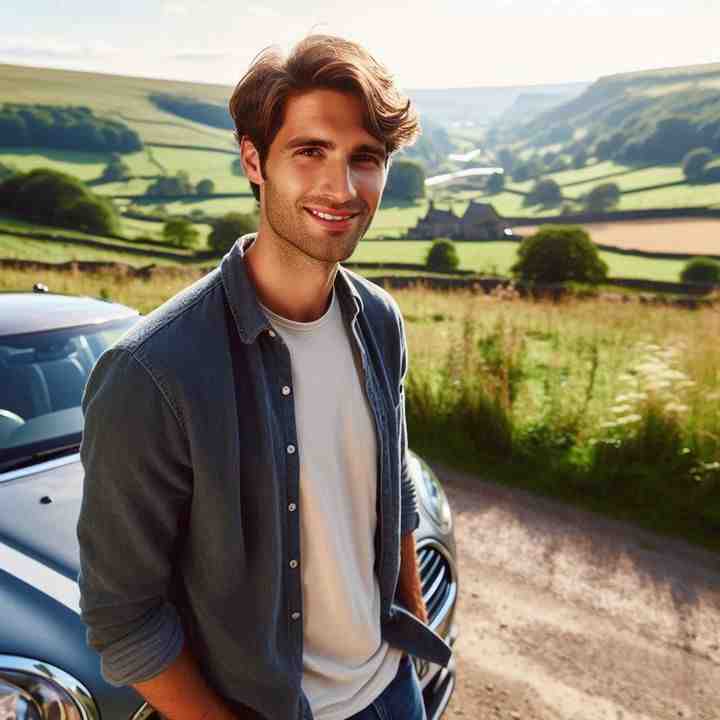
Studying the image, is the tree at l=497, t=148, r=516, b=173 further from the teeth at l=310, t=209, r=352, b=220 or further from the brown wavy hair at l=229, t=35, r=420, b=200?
the teeth at l=310, t=209, r=352, b=220

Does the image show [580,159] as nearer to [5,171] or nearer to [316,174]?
[5,171]

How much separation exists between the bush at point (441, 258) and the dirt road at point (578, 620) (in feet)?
100

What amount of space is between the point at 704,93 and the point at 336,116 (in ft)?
293

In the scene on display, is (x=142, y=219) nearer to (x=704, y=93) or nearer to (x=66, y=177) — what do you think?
(x=66, y=177)

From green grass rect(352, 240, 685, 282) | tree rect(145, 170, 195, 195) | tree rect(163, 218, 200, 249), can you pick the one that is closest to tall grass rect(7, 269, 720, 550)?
green grass rect(352, 240, 685, 282)

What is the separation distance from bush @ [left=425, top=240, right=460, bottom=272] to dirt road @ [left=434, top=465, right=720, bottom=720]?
100 feet

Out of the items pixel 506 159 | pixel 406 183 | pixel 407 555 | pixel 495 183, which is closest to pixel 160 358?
pixel 407 555

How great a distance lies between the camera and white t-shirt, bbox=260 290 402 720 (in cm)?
133

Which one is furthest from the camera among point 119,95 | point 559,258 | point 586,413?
point 119,95

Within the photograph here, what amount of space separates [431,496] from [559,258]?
32.0 meters

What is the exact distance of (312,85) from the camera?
4.27ft

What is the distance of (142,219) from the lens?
158 feet

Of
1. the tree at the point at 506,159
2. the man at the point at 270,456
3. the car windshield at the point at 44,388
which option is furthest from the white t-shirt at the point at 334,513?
the tree at the point at 506,159

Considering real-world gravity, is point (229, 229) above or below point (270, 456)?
below
